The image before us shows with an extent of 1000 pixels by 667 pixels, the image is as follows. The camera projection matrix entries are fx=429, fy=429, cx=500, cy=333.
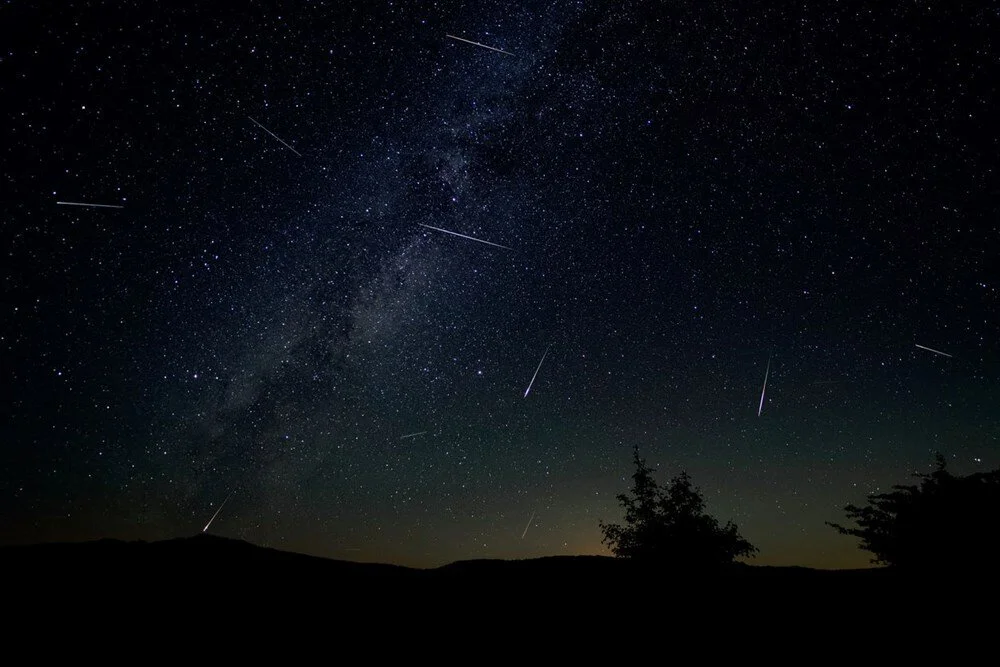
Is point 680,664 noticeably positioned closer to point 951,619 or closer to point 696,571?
point 696,571

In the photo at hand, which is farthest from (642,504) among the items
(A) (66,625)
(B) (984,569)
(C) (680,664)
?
(A) (66,625)

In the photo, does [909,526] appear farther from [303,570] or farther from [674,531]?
[303,570]

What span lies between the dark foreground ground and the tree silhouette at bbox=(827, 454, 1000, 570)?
12.1 m

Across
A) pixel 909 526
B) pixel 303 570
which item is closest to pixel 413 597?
pixel 303 570

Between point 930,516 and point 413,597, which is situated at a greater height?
point 930,516

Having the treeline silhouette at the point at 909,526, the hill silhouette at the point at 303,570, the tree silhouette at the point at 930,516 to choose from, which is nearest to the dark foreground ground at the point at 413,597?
the hill silhouette at the point at 303,570

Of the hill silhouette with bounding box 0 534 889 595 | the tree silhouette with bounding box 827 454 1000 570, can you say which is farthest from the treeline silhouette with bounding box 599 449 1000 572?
the hill silhouette with bounding box 0 534 889 595

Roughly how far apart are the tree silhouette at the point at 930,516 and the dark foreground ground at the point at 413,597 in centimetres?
1208

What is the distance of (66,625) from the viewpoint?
224cm

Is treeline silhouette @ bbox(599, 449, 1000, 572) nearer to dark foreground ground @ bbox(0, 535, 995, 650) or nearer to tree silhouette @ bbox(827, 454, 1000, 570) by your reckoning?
tree silhouette @ bbox(827, 454, 1000, 570)

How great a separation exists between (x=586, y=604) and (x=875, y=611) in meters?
2.07

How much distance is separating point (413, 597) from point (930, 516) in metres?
16.7

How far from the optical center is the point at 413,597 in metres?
3.07

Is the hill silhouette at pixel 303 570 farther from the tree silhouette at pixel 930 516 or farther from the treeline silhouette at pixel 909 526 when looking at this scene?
the tree silhouette at pixel 930 516
